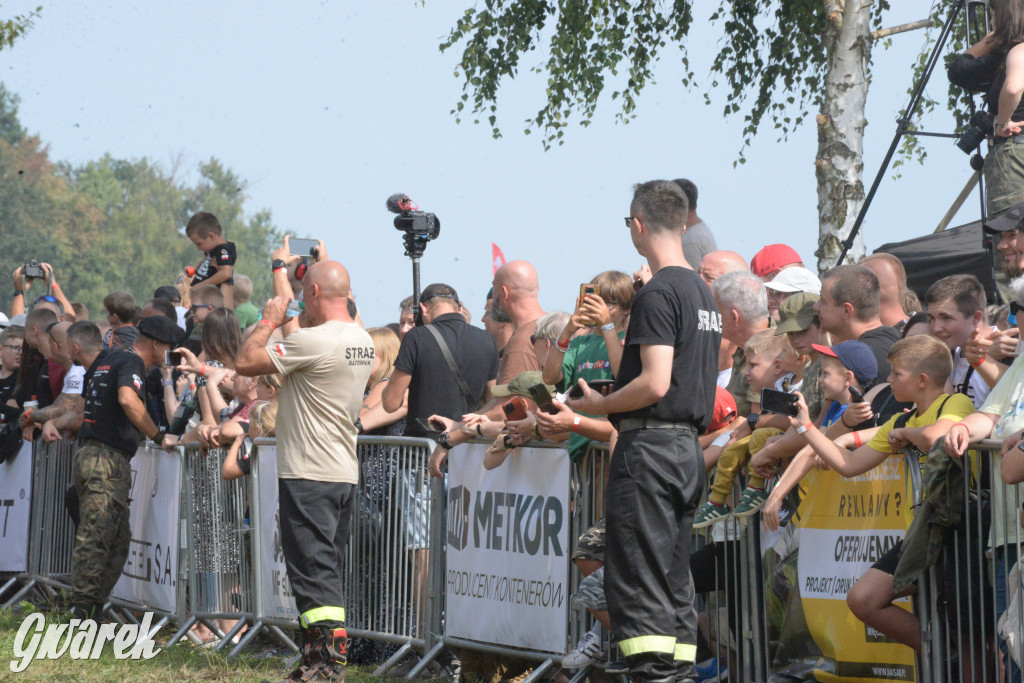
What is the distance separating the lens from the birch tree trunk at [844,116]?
11086 millimetres

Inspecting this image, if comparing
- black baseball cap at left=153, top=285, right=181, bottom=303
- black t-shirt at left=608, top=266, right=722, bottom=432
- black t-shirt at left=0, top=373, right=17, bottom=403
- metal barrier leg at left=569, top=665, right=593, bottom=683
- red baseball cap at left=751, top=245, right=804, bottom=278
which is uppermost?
black baseball cap at left=153, top=285, right=181, bottom=303

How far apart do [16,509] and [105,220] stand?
85.5m

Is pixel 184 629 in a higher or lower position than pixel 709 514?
lower

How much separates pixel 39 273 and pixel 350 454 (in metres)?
7.30

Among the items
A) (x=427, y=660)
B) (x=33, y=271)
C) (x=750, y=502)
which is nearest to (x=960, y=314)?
(x=750, y=502)

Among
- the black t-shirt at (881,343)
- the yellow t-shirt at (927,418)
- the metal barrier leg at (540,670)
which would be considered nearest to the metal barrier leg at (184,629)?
the metal barrier leg at (540,670)

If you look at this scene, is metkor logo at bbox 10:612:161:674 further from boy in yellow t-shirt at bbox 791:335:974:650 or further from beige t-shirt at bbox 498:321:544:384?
boy in yellow t-shirt at bbox 791:335:974:650

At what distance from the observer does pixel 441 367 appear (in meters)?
7.46

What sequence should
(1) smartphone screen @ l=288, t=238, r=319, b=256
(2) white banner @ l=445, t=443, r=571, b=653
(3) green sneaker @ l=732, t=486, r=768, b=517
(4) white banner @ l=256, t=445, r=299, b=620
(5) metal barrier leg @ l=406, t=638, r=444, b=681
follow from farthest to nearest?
(1) smartphone screen @ l=288, t=238, r=319, b=256 < (4) white banner @ l=256, t=445, r=299, b=620 < (5) metal barrier leg @ l=406, t=638, r=444, b=681 < (2) white banner @ l=445, t=443, r=571, b=653 < (3) green sneaker @ l=732, t=486, r=768, b=517

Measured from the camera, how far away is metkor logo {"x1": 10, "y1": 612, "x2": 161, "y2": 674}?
7.76 meters

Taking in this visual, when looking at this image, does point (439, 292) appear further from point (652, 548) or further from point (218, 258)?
point (218, 258)

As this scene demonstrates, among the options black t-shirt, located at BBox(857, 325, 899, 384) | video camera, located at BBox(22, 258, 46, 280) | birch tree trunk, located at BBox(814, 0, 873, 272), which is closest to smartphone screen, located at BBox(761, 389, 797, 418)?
black t-shirt, located at BBox(857, 325, 899, 384)

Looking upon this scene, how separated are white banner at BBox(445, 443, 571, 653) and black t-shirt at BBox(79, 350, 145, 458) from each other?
321cm

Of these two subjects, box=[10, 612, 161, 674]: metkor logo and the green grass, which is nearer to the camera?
the green grass
